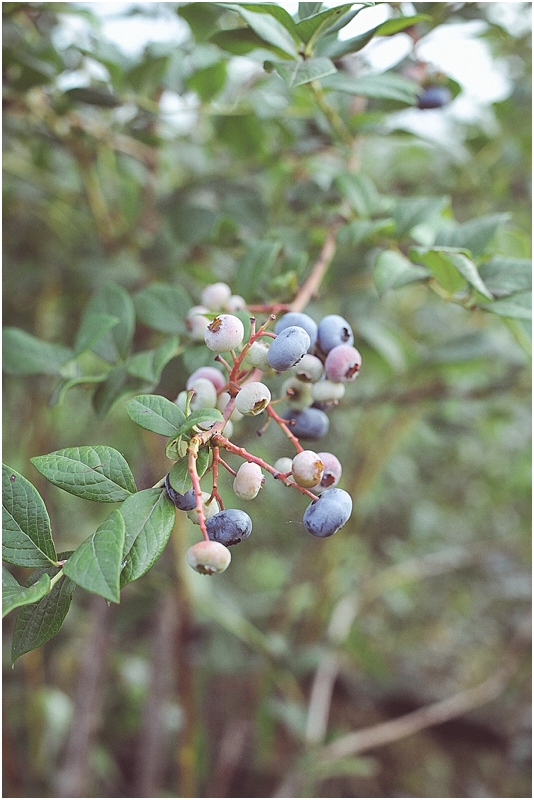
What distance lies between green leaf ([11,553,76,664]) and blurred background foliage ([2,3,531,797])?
14cm

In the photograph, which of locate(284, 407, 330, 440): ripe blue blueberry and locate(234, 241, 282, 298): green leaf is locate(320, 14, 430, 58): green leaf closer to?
locate(234, 241, 282, 298): green leaf

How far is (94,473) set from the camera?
43 cm

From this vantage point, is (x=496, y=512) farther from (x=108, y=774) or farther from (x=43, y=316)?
(x=43, y=316)

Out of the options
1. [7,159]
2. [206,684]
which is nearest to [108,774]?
[206,684]

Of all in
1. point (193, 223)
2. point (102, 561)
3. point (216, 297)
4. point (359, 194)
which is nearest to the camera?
point (102, 561)

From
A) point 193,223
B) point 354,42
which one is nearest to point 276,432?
point 193,223

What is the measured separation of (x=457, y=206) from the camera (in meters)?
1.33

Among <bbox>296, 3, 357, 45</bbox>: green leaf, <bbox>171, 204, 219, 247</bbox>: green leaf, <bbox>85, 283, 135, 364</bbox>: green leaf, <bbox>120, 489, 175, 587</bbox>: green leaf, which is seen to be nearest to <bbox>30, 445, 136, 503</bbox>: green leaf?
<bbox>120, 489, 175, 587</bbox>: green leaf

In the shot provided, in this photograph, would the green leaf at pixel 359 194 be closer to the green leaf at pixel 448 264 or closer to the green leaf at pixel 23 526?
the green leaf at pixel 448 264

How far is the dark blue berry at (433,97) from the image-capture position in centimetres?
78

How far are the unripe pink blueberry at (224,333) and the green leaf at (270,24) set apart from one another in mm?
253

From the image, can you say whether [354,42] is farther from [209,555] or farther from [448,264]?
[209,555]

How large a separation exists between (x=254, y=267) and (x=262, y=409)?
254 millimetres

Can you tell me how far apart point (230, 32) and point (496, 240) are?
469 millimetres
